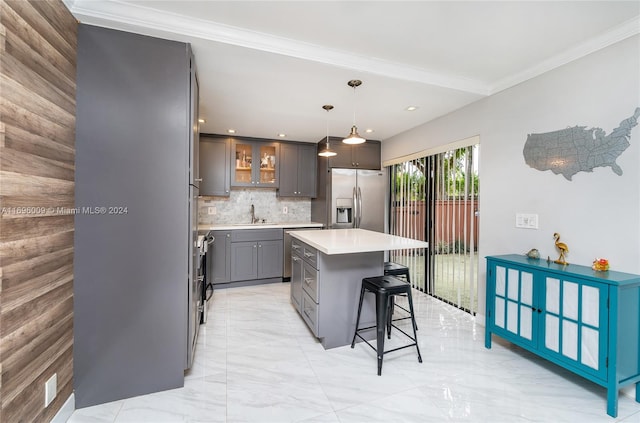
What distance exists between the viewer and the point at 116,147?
1771 mm

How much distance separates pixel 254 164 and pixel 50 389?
3720 millimetres

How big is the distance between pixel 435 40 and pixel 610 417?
272 centimetres

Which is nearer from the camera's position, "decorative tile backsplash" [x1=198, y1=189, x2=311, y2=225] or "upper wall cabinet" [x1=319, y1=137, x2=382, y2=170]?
"upper wall cabinet" [x1=319, y1=137, x2=382, y2=170]

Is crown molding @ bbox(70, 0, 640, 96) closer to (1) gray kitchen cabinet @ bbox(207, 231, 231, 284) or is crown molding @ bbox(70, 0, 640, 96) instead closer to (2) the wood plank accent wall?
(2) the wood plank accent wall

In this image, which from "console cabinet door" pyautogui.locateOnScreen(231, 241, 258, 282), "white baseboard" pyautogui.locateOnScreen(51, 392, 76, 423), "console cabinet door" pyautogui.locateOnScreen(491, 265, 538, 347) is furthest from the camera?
"console cabinet door" pyautogui.locateOnScreen(231, 241, 258, 282)

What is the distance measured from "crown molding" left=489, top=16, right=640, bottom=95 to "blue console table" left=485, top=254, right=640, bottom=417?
1.62 metres

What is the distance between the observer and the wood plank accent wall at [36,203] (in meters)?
1.20

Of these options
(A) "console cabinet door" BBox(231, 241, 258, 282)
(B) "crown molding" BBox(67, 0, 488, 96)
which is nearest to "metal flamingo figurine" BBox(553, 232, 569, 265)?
(B) "crown molding" BBox(67, 0, 488, 96)

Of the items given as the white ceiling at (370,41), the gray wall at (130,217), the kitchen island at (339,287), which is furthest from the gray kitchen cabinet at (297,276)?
the white ceiling at (370,41)

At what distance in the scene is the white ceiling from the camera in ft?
5.83

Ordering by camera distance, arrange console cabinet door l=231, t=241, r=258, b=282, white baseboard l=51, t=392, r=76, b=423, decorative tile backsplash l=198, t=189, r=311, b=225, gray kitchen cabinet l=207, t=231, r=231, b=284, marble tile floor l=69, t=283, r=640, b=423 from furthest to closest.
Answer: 1. decorative tile backsplash l=198, t=189, r=311, b=225
2. console cabinet door l=231, t=241, r=258, b=282
3. gray kitchen cabinet l=207, t=231, r=231, b=284
4. marble tile floor l=69, t=283, r=640, b=423
5. white baseboard l=51, t=392, r=76, b=423

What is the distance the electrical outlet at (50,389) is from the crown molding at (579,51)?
4.03 m

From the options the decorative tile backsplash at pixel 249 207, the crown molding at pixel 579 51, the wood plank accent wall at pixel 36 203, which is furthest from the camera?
the decorative tile backsplash at pixel 249 207

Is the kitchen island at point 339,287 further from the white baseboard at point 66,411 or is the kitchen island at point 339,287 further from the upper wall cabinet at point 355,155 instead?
the upper wall cabinet at point 355,155
